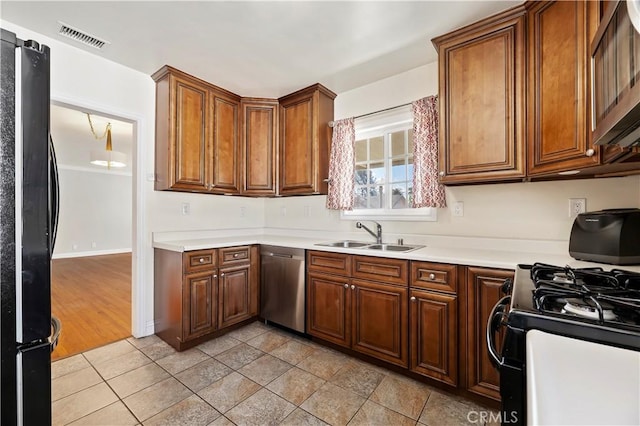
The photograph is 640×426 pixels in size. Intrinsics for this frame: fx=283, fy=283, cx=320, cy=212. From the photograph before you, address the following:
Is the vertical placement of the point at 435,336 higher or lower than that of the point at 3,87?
lower

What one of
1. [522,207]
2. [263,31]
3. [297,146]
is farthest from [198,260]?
[522,207]

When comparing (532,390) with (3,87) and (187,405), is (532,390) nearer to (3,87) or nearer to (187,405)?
(3,87)

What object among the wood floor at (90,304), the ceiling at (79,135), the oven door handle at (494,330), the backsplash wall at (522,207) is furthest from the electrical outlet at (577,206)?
the ceiling at (79,135)

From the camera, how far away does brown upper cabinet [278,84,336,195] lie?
2918 millimetres

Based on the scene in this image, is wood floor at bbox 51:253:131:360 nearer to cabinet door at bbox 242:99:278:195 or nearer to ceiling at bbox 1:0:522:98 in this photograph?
cabinet door at bbox 242:99:278:195

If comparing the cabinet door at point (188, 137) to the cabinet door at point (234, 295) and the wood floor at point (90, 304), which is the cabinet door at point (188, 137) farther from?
the wood floor at point (90, 304)

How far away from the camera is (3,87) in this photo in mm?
752

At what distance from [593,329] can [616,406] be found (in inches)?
7.6

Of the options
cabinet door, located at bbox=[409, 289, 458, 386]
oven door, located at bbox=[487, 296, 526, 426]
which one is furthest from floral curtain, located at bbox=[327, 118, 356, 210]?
oven door, located at bbox=[487, 296, 526, 426]

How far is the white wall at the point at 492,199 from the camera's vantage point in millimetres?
1791

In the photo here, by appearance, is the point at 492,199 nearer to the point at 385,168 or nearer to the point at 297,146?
the point at 385,168

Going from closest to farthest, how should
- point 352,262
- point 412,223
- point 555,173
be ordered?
point 555,173, point 352,262, point 412,223

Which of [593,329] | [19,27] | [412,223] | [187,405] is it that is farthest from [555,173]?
[19,27]

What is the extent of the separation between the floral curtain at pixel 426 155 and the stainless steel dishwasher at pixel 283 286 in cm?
116
